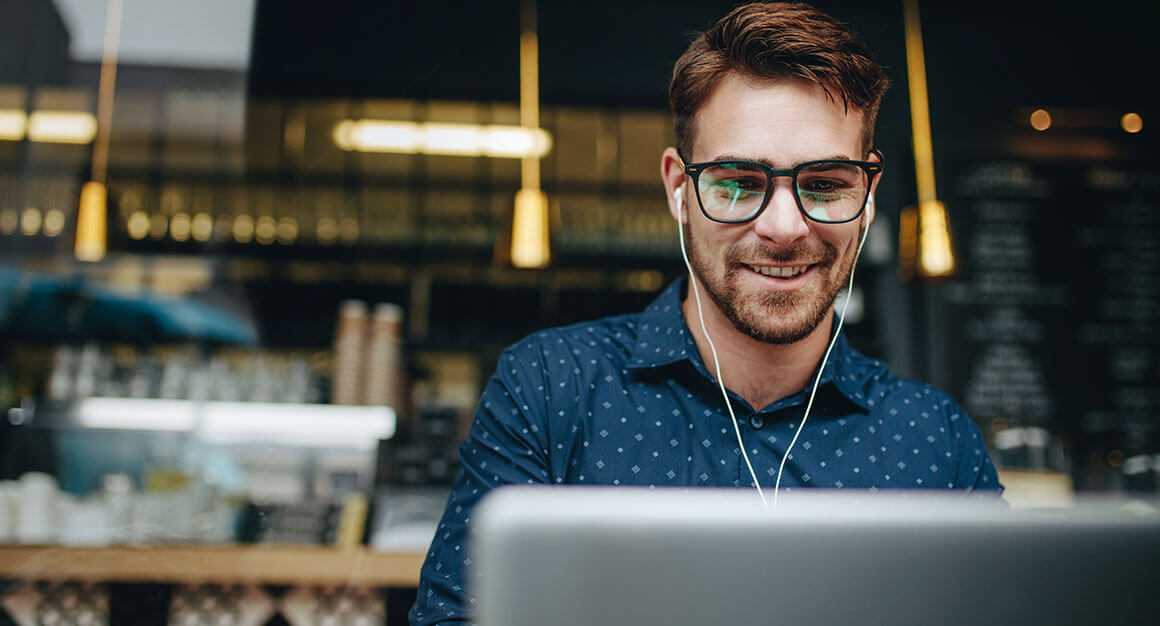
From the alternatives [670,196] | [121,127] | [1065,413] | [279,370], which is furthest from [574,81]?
[670,196]

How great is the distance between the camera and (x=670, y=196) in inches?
49.2

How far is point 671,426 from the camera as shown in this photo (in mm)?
1143

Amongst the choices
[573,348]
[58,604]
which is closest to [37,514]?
[58,604]

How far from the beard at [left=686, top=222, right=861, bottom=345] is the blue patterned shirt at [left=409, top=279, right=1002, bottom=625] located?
0.12 m

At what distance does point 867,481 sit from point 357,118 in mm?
3129

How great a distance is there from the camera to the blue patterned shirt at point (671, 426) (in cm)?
106

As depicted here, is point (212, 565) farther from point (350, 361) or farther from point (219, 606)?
point (350, 361)

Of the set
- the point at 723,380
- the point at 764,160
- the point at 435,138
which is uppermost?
the point at 435,138

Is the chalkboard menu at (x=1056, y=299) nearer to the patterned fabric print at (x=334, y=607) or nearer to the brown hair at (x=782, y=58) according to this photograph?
the patterned fabric print at (x=334, y=607)

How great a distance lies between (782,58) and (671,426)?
45 cm

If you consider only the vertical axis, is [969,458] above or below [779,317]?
below

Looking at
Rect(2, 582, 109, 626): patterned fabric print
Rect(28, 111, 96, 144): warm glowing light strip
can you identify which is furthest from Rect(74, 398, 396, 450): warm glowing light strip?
Rect(28, 111, 96, 144): warm glowing light strip

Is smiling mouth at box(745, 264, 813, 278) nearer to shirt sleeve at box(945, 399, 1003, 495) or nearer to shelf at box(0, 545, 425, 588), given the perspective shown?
shirt sleeve at box(945, 399, 1003, 495)

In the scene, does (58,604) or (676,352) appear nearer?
(676,352)
